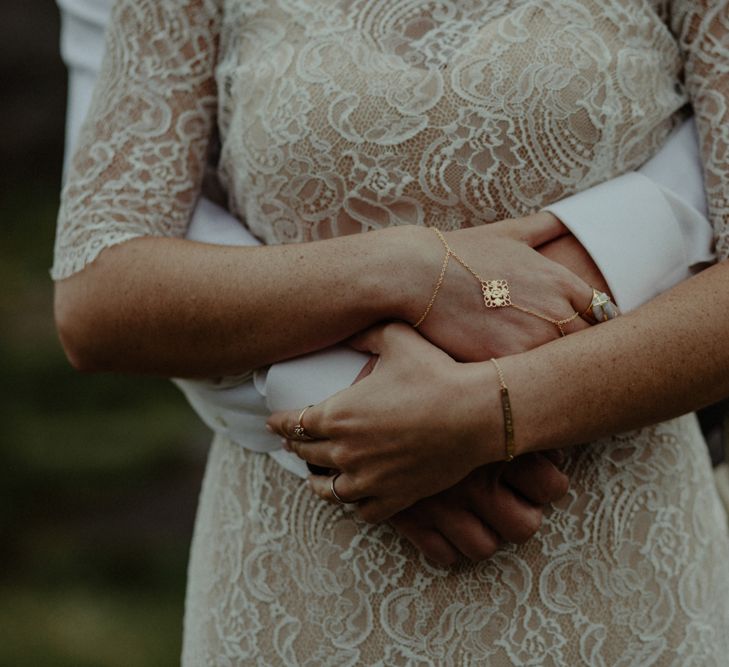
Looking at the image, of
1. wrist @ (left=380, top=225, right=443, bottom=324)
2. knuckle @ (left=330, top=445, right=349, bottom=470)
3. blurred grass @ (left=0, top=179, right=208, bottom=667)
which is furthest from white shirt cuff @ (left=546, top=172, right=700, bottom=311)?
blurred grass @ (left=0, top=179, right=208, bottom=667)

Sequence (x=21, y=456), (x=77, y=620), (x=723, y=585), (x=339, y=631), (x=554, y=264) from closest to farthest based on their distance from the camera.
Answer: (x=554, y=264) → (x=339, y=631) → (x=723, y=585) → (x=77, y=620) → (x=21, y=456)

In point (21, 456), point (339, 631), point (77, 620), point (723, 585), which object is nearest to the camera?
point (339, 631)

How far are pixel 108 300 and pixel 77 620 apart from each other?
2951mm

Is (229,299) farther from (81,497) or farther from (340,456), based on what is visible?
(81,497)

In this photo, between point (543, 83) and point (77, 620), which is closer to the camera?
point (543, 83)

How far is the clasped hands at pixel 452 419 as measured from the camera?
140cm

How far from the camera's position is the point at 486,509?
4.92 feet

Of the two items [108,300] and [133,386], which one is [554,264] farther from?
[133,386]

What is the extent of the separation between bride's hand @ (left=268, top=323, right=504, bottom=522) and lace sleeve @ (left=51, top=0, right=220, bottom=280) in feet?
1.42

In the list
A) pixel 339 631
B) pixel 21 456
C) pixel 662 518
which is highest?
pixel 662 518

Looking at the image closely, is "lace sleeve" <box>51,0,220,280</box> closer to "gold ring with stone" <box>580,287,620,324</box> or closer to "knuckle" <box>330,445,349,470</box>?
"knuckle" <box>330,445,349,470</box>

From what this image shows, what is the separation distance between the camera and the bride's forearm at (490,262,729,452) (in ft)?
4.62

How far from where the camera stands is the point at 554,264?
150 centimetres

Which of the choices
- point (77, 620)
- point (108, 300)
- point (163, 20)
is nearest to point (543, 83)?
point (163, 20)
